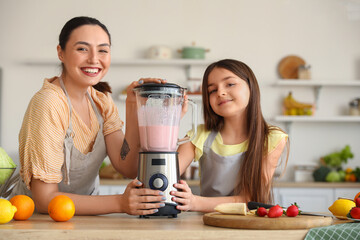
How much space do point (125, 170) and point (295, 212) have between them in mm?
718

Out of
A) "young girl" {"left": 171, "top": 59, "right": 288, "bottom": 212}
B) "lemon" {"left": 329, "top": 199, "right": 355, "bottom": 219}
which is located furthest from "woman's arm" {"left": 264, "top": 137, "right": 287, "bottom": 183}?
"lemon" {"left": 329, "top": 199, "right": 355, "bottom": 219}

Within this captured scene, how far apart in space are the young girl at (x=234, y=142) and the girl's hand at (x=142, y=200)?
405 millimetres

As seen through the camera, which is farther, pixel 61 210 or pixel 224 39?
pixel 224 39

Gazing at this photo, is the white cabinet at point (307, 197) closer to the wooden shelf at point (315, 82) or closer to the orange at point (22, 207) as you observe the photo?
the wooden shelf at point (315, 82)

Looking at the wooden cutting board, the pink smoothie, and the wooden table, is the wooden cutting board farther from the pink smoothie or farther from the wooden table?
the pink smoothie

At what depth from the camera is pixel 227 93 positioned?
171cm

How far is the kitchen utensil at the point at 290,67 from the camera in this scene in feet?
13.7

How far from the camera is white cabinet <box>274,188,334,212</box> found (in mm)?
3609

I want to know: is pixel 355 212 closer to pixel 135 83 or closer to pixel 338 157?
pixel 135 83

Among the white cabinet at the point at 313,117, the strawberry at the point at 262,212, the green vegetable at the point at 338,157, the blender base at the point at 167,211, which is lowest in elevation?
the green vegetable at the point at 338,157

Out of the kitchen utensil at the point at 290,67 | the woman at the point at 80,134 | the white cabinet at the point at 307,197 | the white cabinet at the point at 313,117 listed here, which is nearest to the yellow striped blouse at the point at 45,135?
the woman at the point at 80,134

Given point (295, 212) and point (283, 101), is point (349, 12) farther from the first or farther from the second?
point (295, 212)

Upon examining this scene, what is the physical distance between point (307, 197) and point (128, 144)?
2407mm

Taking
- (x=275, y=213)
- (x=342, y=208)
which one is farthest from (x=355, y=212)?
(x=275, y=213)
